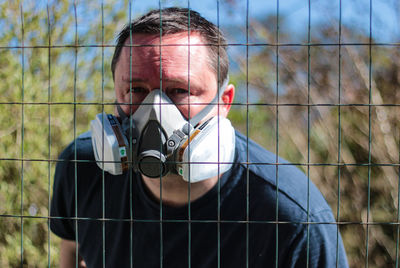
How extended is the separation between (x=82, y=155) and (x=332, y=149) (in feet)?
7.16

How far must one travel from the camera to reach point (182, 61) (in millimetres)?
1414

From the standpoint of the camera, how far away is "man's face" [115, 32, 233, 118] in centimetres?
141

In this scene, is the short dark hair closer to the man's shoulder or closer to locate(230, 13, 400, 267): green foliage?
the man's shoulder

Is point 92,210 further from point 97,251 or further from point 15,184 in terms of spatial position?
point 15,184

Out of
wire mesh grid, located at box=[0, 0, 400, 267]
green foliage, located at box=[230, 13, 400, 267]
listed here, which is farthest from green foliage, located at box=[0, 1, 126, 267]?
green foliage, located at box=[230, 13, 400, 267]

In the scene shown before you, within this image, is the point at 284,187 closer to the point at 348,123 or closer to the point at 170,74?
the point at 170,74

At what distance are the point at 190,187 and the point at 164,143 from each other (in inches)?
8.4

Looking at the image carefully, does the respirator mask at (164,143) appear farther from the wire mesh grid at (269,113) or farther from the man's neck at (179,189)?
the wire mesh grid at (269,113)

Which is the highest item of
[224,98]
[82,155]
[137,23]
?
[137,23]

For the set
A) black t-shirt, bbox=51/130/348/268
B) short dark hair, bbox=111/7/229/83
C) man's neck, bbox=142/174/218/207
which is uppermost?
short dark hair, bbox=111/7/229/83

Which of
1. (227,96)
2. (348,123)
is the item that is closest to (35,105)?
(227,96)

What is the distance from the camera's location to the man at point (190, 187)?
1.35m

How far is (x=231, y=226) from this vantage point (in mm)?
1466

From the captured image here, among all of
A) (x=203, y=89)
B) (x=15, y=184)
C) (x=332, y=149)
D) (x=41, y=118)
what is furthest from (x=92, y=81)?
(x=332, y=149)
